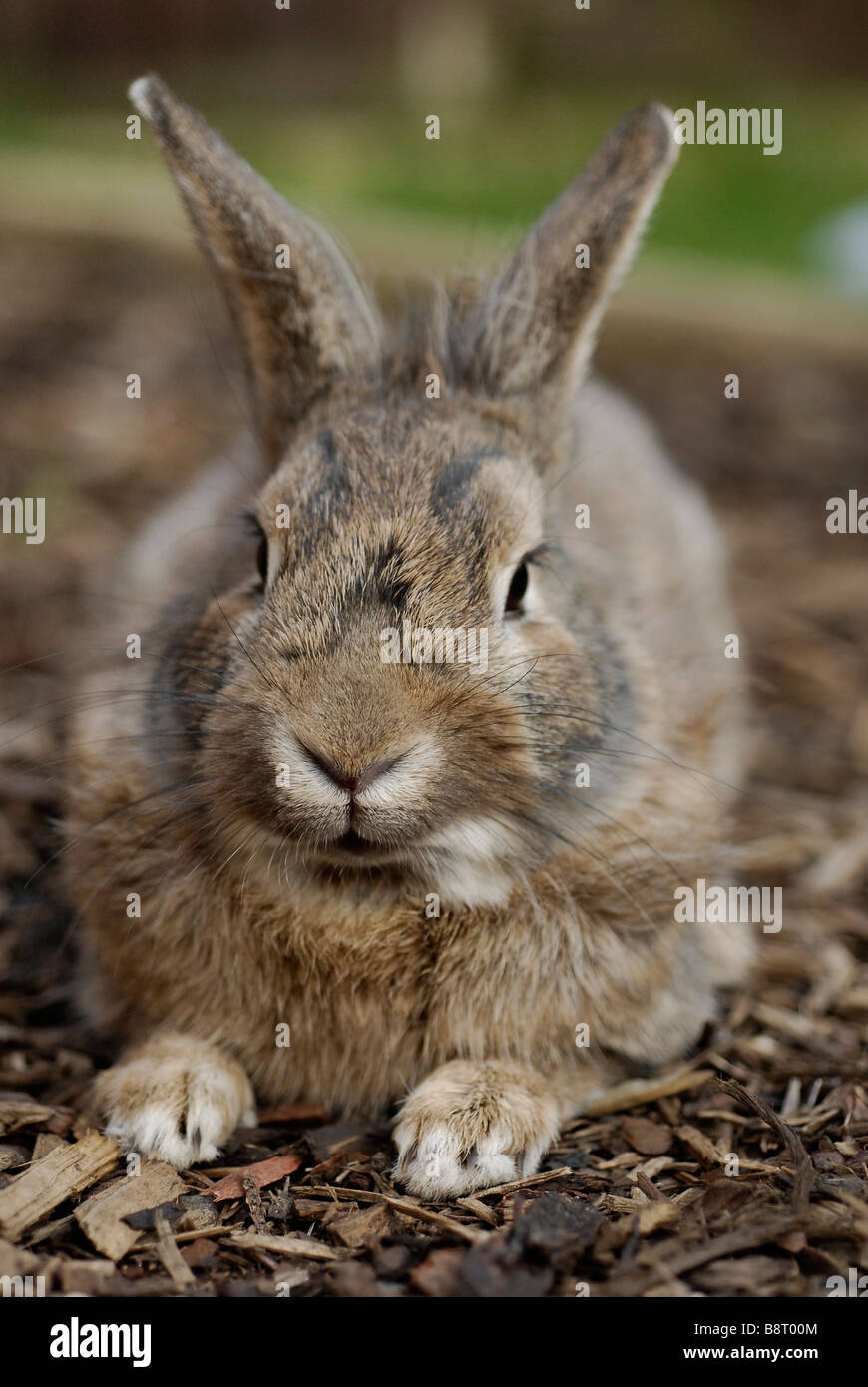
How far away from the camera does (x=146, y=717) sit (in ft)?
12.6

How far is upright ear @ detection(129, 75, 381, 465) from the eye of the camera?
391 cm

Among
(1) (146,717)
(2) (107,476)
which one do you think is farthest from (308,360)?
(2) (107,476)

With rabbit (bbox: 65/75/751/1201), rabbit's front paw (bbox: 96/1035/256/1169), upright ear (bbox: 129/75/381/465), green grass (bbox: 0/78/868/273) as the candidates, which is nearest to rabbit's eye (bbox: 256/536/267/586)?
rabbit (bbox: 65/75/751/1201)

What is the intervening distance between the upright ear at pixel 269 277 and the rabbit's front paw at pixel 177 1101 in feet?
5.70

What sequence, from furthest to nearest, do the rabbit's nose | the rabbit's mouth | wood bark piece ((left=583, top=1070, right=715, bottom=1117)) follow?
wood bark piece ((left=583, top=1070, right=715, bottom=1117))
the rabbit's mouth
the rabbit's nose

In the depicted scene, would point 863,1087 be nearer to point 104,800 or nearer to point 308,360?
point 104,800

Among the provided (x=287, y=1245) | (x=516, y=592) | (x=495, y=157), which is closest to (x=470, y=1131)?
(x=287, y=1245)

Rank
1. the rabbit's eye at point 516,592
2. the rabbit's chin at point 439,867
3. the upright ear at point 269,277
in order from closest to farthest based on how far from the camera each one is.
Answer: the rabbit's chin at point 439,867, the rabbit's eye at point 516,592, the upright ear at point 269,277

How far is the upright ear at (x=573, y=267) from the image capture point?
398cm

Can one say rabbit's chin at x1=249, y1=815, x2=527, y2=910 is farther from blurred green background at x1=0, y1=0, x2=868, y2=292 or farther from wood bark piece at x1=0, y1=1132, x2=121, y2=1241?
blurred green background at x1=0, y1=0, x2=868, y2=292

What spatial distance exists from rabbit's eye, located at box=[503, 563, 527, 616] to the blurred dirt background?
4.37 ft

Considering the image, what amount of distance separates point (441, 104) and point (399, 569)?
1118 centimetres

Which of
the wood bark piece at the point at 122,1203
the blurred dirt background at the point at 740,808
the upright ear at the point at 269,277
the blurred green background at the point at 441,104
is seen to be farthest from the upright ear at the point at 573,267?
the blurred green background at the point at 441,104

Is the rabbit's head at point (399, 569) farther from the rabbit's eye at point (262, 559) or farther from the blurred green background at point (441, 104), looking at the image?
the blurred green background at point (441, 104)
